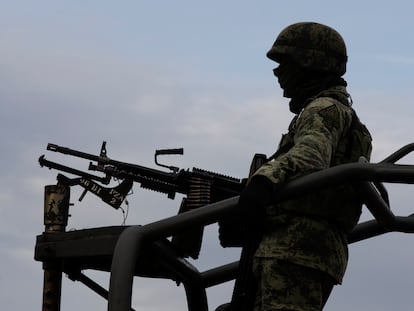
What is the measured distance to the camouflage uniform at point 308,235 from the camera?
4164mm

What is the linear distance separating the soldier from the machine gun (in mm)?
1339

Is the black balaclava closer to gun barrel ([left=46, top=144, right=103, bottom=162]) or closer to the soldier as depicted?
the soldier

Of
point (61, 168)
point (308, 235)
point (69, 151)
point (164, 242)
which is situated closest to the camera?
point (308, 235)

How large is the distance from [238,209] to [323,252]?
501 millimetres

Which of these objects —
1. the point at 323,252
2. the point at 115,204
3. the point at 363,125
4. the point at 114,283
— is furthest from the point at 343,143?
the point at 115,204

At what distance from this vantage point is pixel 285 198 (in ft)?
12.6

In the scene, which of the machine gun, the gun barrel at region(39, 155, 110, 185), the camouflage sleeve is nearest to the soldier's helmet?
the camouflage sleeve

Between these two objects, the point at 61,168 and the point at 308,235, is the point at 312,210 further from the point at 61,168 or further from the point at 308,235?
the point at 61,168

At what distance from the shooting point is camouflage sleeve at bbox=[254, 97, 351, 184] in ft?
12.8

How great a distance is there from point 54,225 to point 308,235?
75.4 inches

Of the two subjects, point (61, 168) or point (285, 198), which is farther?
point (61, 168)

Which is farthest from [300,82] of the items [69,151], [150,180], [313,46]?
[69,151]

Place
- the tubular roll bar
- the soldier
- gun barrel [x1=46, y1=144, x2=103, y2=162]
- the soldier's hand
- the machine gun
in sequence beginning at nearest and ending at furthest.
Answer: the tubular roll bar → the soldier's hand → the soldier → the machine gun → gun barrel [x1=46, y1=144, x2=103, y2=162]

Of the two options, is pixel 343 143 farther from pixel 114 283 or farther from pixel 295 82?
pixel 114 283
